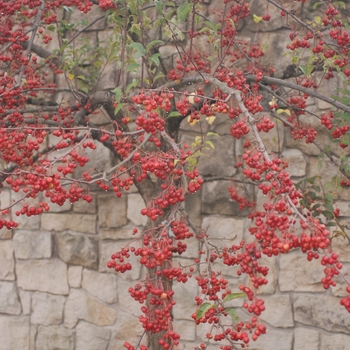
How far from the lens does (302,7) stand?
3156mm

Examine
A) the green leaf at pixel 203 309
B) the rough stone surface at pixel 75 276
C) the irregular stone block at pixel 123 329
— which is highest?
the rough stone surface at pixel 75 276

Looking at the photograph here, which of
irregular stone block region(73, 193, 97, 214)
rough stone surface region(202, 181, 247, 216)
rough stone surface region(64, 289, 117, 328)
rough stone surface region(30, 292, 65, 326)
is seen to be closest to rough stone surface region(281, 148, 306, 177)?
rough stone surface region(202, 181, 247, 216)

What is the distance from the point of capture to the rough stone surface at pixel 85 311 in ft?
11.3

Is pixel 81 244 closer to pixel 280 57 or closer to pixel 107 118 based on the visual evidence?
pixel 107 118

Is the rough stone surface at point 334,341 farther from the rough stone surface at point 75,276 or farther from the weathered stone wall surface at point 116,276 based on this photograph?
the rough stone surface at point 75,276

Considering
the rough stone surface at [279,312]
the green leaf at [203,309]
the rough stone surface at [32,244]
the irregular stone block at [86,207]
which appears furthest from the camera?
the rough stone surface at [32,244]

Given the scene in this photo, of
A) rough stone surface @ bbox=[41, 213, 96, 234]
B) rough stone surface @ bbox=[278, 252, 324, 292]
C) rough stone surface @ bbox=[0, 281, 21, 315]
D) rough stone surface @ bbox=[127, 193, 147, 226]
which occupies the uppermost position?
rough stone surface @ bbox=[127, 193, 147, 226]

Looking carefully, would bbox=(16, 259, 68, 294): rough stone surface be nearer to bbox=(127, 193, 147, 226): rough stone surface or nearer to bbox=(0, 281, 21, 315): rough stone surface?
bbox=(0, 281, 21, 315): rough stone surface

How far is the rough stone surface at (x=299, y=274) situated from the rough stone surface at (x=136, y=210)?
89 cm

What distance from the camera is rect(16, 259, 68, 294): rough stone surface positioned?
3566mm

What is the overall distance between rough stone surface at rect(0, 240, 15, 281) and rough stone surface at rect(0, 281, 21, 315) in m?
0.05

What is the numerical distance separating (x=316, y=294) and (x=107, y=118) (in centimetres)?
165

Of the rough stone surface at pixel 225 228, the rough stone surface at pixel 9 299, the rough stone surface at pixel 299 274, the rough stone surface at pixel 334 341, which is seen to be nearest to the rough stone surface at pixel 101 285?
the rough stone surface at pixel 9 299

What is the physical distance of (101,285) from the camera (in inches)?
137
